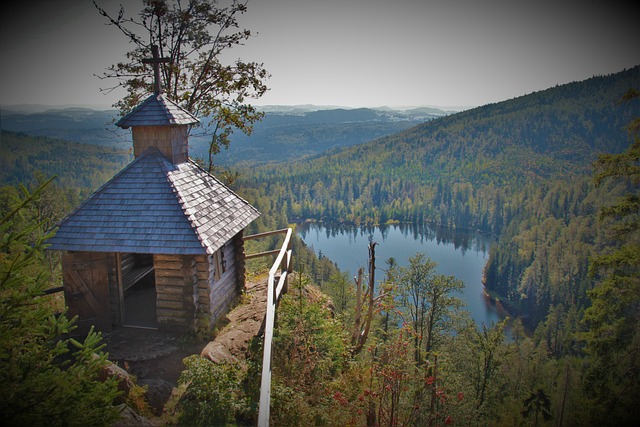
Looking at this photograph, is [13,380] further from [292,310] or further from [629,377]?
[629,377]

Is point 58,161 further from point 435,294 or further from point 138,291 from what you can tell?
point 138,291

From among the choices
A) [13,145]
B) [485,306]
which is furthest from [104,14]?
[13,145]

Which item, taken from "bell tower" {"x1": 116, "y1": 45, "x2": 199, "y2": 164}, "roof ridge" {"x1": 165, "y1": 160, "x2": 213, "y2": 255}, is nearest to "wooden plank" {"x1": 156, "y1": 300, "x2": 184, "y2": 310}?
"roof ridge" {"x1": 165, "y1": 160, "x2": 213, "y2": 255}

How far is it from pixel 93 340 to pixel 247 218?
7.16 meters

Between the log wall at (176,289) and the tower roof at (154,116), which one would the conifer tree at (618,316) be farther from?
the tower roof at (154,116)

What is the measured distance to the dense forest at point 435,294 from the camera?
719cm

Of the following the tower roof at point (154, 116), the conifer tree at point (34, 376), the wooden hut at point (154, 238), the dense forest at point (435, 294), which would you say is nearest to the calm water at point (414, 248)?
the dense forest at point (435, 294)

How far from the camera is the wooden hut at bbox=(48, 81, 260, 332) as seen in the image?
30.5 feet

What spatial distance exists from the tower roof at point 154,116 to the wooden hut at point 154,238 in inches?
1.0

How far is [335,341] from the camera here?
9328 millimetres

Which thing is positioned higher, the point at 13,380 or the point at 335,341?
the point at 13,380

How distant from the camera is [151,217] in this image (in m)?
9.62

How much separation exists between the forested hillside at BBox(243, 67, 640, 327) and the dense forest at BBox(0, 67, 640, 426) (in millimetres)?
579

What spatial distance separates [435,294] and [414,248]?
80912 millimetres
